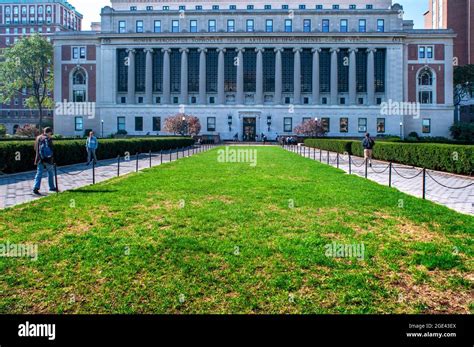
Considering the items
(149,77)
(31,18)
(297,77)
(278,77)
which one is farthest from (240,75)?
(31,18)

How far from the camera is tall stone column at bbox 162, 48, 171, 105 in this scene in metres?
80.0

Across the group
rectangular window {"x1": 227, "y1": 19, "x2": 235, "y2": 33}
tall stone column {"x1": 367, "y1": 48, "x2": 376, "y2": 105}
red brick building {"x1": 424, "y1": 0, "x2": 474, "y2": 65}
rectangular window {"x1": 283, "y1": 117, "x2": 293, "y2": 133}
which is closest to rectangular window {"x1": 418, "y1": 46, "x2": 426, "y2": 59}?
tall stone column {"x1": 367, "y1": 48, "x2": 376, "y2": 105}

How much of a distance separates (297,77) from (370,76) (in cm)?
1379

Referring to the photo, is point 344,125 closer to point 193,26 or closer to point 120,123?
point 193,26

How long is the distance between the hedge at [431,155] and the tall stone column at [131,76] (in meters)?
55.8

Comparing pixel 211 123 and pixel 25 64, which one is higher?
pixel 25 64

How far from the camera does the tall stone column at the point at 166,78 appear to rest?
8000 centimetres

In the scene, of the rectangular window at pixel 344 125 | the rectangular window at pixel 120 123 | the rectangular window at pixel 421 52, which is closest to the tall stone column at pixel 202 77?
the rectangular window at pixel 120 123

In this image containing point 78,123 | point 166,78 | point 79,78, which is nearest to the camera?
point 166,78

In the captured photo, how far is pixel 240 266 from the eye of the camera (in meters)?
6.41

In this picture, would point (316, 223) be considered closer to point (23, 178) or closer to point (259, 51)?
point (23, 178)

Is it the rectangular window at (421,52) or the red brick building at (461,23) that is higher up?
the red brick building at (461,23)

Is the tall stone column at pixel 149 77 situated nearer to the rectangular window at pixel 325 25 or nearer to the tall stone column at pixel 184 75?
the tall stone column at pixel 184 75

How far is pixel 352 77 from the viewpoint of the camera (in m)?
78.6
